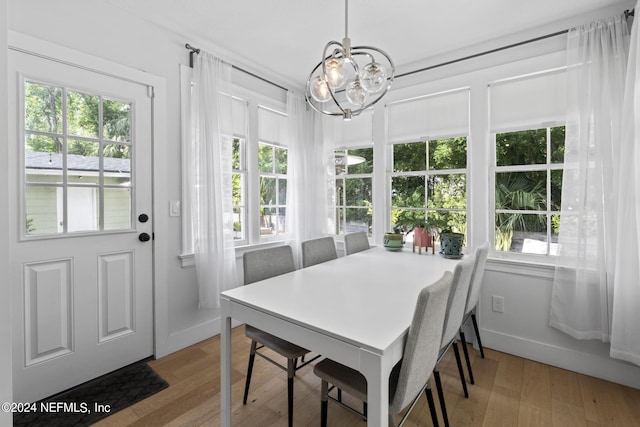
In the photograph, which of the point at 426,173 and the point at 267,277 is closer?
the point at 267,277

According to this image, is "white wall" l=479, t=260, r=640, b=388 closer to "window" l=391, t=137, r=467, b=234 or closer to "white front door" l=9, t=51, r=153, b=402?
"window" l=391, t=137, r=467, b=234

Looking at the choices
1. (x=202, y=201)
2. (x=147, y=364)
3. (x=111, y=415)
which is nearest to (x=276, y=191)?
(x=202, y=201)

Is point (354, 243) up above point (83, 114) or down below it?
below

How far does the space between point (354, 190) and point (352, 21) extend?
171 centimetres

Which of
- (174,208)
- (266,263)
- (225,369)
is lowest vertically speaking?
(225,369)

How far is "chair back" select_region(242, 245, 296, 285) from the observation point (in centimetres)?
181

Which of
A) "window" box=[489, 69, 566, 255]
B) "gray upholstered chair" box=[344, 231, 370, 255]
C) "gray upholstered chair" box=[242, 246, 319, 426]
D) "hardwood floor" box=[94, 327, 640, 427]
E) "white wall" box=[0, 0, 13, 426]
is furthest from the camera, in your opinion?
"gray upholstered chair" box=[344, 231, 370, 255]

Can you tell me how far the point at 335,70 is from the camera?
147cm

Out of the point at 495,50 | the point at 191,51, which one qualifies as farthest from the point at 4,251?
the point at 495,50

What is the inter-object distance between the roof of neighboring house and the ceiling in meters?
1.07

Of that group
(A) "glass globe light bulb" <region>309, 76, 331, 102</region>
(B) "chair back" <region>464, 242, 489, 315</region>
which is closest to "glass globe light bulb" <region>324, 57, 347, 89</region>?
(A) "glass globe light bulb" <region>309, 76, 331, 102</region>

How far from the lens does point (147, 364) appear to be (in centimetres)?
218

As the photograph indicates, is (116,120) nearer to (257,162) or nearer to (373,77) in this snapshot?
(257,162)

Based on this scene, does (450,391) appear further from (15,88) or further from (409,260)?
(15,88)
